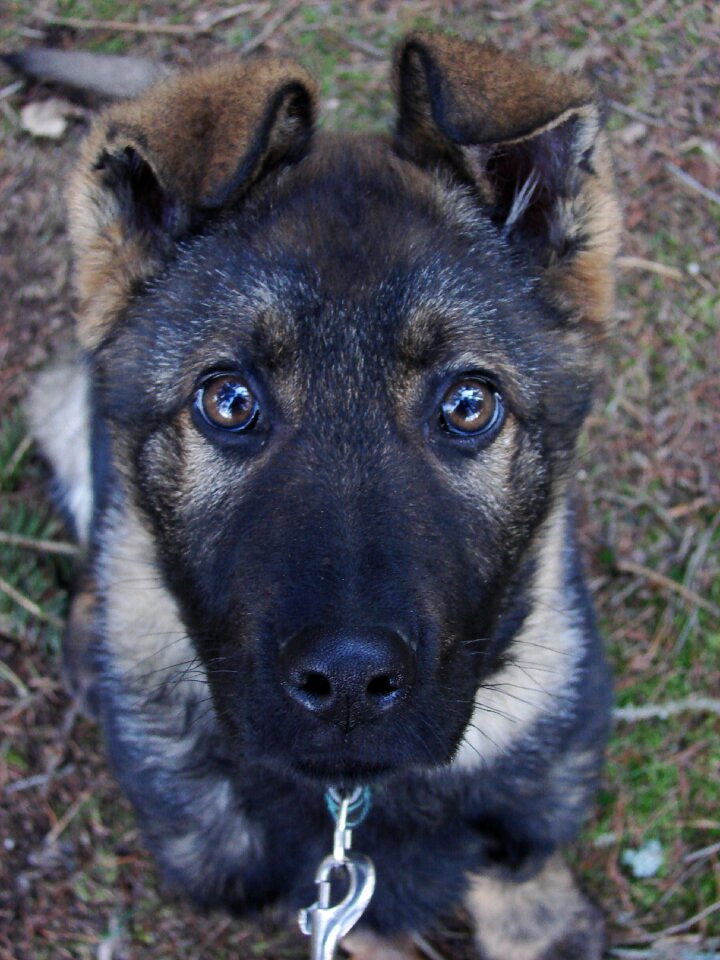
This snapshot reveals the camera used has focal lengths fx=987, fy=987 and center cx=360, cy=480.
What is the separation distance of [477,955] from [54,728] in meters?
1.84

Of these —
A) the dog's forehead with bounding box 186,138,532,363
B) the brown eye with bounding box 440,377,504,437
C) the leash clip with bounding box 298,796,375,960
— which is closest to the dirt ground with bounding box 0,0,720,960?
the leash clip with bounding box 298,796,375,960

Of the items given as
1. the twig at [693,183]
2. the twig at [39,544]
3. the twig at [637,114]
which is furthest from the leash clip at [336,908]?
the twig at [637,114]

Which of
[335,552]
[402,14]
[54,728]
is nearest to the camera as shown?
[335,552]

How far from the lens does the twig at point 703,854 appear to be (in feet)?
12.2

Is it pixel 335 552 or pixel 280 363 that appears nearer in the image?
pixel 335 552

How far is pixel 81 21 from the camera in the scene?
4676 mm

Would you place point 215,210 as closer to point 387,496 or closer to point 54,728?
point 387,496

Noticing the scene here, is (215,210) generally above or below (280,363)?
above

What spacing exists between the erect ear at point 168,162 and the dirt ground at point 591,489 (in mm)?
1858

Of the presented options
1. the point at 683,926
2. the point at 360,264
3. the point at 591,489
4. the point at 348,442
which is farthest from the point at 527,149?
the point at 683,926

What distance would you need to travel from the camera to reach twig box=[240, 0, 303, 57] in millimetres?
4617

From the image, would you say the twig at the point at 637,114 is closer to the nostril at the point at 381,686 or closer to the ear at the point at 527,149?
the ear at the point at 527,149

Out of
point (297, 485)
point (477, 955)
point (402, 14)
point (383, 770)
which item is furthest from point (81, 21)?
point (477, 955)

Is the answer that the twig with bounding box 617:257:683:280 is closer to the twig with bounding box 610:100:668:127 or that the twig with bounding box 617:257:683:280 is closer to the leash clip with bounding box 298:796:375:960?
the twig with bounding box 610:100:668:127
